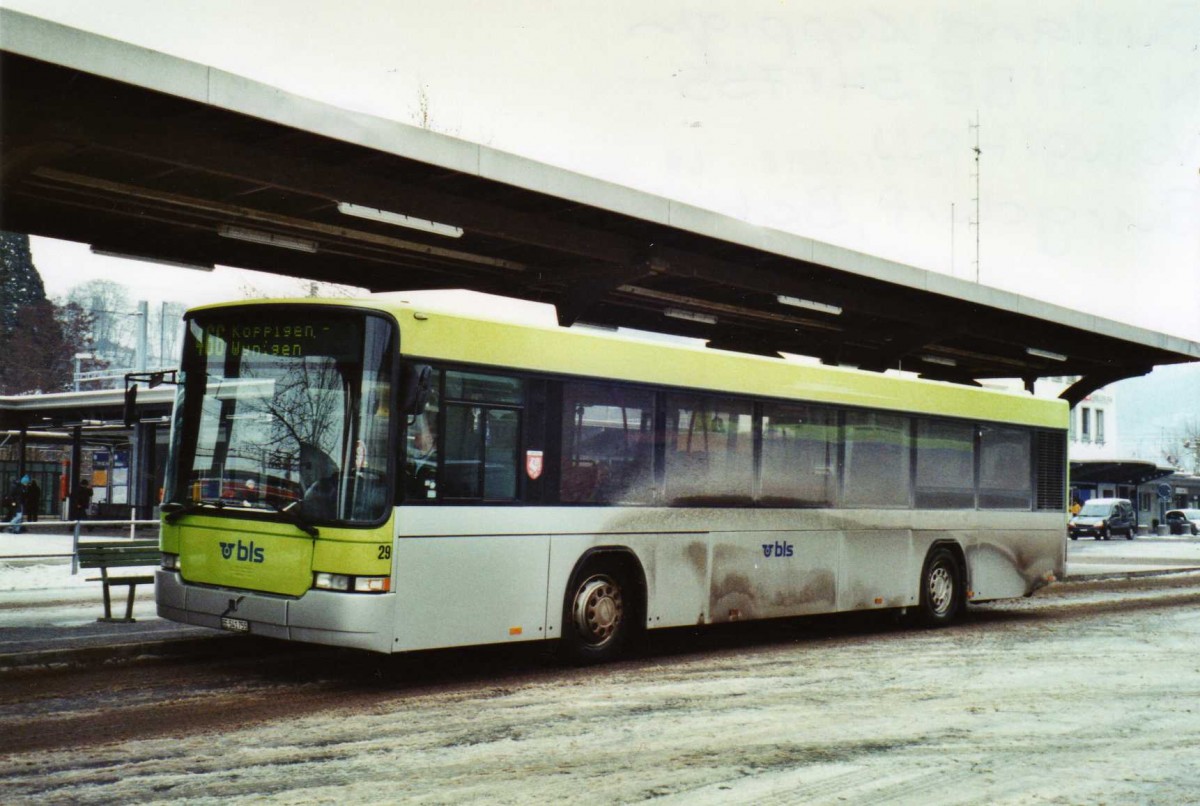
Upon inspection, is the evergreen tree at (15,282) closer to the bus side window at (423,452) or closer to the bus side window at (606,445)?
the bus side window at (606,445)

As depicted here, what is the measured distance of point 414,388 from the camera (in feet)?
30.7

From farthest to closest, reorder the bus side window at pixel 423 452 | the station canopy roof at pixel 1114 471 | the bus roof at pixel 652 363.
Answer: the station canopy roof at pixel 1114 471 < the bus roof at pixel 652 363 < the bus side window at pixel 423 452

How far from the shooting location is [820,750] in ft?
24.4

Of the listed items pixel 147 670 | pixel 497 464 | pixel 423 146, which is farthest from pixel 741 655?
pixel 423 146

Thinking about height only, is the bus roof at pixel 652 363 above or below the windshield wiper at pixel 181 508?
above

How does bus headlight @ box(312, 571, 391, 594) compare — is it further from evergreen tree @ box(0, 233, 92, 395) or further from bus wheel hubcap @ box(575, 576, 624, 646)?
evergreen tree @ box(0, 233, 92, 395)

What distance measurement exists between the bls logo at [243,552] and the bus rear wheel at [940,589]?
27.9 ft

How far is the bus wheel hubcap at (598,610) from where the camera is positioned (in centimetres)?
1085

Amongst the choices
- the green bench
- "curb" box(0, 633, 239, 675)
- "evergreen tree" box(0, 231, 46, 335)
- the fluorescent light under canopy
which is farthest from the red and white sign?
"evergreen tree" box(0, 231, 46, 335)

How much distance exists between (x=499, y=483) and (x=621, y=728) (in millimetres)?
2729

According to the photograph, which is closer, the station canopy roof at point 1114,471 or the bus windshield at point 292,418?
the bus windshield at point 292,418

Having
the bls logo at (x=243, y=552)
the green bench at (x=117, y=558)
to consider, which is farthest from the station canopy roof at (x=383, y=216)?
the bls logo at (x=243, y=552)

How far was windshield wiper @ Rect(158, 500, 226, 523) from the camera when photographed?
9.77 m

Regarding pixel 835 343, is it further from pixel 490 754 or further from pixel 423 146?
pixel 490 754
